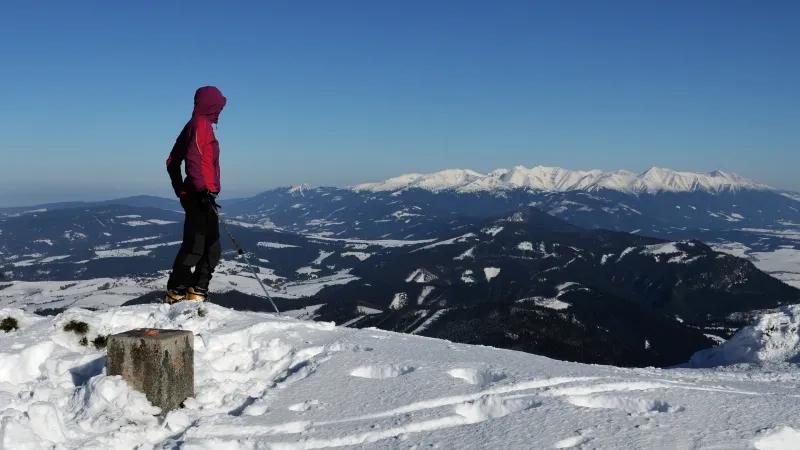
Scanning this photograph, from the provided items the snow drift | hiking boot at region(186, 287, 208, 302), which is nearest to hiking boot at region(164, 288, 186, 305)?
hiking boot at region(186, 287, 208, 302)

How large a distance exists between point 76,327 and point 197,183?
10.8 feet

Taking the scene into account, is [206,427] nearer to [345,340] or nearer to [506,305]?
[345,340]

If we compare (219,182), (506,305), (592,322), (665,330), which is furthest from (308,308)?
(219,182)

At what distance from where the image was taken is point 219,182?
11336mm

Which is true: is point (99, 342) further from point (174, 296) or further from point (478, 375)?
point (478, 375)

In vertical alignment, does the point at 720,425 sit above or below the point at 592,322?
above

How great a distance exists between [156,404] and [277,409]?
4.77 ft

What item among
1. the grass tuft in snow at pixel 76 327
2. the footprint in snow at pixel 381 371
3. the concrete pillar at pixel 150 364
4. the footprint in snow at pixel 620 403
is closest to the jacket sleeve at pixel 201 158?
the grass tuft in snow at pixel 76 327

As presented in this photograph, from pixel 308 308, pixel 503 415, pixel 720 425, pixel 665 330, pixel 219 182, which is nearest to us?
pixel 720 425

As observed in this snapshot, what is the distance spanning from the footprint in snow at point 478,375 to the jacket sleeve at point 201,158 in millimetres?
6074

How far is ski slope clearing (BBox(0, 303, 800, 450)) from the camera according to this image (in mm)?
5762

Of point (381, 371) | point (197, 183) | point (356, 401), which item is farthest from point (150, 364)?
point (197, 183)

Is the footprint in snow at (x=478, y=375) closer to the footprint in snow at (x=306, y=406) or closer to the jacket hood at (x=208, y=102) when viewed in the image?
the footprint in snow at (x=306, y=406)

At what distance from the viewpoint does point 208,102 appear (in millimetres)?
10773
